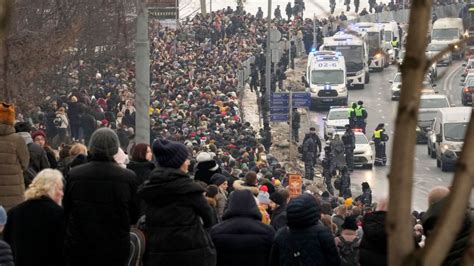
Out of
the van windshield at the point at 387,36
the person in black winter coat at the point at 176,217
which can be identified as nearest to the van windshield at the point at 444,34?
the van windshield at the point at 387,36

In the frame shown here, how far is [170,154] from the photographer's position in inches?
335

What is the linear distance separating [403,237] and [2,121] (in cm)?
716

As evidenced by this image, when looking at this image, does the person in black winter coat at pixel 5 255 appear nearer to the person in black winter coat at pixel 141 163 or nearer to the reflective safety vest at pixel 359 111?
the person in black winter coat at pixel 141 163

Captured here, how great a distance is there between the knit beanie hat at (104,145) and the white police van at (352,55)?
5166cm

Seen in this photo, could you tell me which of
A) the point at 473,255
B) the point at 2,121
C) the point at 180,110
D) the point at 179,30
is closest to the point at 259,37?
the point at 179,30

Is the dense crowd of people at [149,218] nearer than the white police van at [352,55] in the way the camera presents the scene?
Yes

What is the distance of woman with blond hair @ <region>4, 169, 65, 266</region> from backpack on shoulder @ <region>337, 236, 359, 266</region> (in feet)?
10.2

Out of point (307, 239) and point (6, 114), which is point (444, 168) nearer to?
point (6, 114)

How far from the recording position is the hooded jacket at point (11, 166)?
10.3 m

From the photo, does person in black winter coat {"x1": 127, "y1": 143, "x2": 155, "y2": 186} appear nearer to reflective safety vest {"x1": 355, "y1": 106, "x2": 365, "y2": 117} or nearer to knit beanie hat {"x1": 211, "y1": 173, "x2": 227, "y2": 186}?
knit beanie hat {"x1": 211, "y1": 173, "x2": 227, "y2": 186}

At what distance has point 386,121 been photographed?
5412cm

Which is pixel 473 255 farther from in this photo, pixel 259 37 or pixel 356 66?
pixel 259 37

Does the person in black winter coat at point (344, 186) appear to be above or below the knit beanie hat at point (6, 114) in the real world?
below

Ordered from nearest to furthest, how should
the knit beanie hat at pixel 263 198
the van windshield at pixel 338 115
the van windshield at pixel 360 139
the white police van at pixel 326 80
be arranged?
the knit beanie hat at pixel 263 198
the van windshield at pixel 360 139
the van windshield at pixel 338 115
the white police van at pixel 326 80
